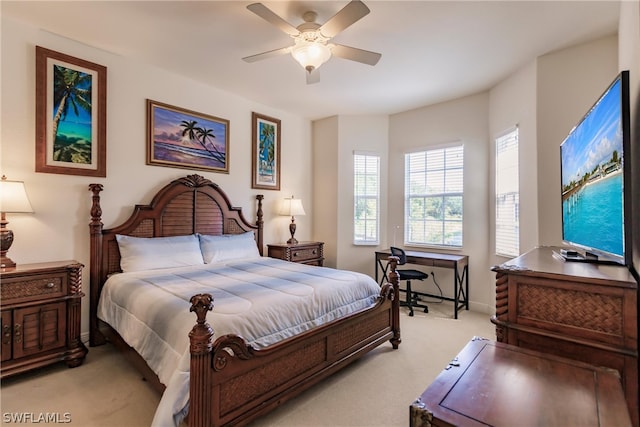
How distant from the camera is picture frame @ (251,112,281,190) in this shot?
14.9 feet

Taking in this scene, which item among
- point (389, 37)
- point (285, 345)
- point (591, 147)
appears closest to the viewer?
point (591, 147)

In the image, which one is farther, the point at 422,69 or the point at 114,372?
the point at 422,69

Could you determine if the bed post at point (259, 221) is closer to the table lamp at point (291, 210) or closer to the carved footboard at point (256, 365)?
the table lamp at point (291, 210)

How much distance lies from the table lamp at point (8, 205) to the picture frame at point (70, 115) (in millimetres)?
371

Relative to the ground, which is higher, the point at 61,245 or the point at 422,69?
the point at 422,69

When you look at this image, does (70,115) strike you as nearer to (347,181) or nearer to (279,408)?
(279,408)

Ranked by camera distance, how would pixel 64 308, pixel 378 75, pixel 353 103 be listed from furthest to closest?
pixel 353 103
pixel 378 75
pixel 64 308

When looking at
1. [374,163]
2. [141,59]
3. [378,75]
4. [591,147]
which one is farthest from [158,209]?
[591,147]

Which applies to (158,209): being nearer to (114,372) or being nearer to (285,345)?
(114,372)

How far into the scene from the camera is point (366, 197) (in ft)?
17.1

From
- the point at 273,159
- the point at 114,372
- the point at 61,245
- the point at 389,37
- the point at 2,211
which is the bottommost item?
the point at 114,372

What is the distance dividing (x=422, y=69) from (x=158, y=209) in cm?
334

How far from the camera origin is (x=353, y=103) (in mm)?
4582

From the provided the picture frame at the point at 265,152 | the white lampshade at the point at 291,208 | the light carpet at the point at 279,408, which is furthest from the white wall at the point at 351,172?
the light carpet at the point at 279,408
